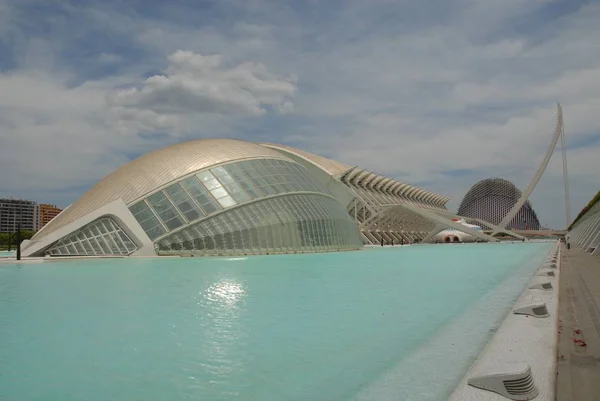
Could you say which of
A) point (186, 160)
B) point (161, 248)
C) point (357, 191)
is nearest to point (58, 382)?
point (161, 248)

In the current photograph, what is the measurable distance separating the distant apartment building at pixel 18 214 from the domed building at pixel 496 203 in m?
119

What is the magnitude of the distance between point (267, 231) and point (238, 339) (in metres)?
22.8

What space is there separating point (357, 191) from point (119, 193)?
46.3m

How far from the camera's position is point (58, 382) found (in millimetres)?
5066

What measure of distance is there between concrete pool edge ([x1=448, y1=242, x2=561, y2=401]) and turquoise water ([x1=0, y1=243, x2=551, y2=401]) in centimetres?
53

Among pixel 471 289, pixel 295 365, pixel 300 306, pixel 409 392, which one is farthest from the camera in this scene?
pixel 471 289

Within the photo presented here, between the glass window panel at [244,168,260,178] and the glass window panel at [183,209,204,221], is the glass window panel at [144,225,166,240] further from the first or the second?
the glass window panel at [244,168,260,178]

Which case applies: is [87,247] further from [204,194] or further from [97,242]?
[204,194]

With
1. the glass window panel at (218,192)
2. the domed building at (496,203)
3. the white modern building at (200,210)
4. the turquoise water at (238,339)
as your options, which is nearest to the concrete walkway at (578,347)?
the turquoise water at (238,339)

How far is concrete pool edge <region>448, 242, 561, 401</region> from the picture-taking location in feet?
11.1

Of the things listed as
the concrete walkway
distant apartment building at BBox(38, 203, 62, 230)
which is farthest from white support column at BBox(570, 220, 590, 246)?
distant apartment building at BBox(38, 203, 62, 230)

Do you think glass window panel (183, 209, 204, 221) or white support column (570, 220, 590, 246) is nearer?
glass window panel (183, 209, 204, 221)

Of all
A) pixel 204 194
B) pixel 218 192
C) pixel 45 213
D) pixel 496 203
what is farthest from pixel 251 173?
→ pixel 45 213

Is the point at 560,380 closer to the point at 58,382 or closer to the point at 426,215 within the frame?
the point at 58,382
